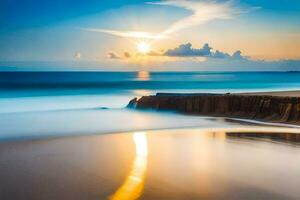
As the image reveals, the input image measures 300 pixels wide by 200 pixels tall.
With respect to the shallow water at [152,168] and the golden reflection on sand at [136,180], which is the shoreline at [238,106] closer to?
the shallow water at [152,168]

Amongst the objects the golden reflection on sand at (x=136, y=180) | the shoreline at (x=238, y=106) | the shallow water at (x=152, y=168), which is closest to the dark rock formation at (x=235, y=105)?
the shoreline at (x=238, y=106)

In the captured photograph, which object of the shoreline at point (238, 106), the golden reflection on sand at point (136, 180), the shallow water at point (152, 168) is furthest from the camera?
the shoreline at point (238, 106)

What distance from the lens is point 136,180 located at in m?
6.52

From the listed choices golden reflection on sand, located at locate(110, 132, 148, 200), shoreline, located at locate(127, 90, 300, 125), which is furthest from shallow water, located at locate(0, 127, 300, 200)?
shoreline, located at locate(127, 90, 300, 125)

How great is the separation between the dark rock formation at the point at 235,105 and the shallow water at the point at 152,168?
→ 3.25 m

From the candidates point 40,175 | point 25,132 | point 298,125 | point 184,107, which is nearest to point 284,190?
A: point 40,175

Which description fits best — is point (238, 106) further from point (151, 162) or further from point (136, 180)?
point (136, 180)

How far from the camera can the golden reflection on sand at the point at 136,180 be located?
18.7 feet

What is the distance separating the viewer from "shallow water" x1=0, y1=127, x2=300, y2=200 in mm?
5848

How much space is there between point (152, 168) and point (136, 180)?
Answer: 2.52 ft

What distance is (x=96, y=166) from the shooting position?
740cm

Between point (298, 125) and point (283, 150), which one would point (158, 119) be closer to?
point (298, 125)

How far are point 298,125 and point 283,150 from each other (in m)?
3.69

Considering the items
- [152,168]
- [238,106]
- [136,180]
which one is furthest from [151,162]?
[238,106]
